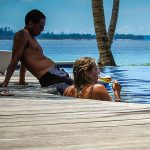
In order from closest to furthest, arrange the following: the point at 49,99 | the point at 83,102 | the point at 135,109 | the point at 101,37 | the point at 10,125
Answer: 1. the point at 10,125
2. the point at 135,109
3. the point at 83,102
4. the point at 49,99
5. the point at 101,37

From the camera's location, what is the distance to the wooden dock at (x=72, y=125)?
134 inches

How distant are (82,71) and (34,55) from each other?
1.89 meters

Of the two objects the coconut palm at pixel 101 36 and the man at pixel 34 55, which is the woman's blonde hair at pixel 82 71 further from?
the coconut palm at pixel 101 36

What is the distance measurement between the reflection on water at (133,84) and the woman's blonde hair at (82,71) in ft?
15.2

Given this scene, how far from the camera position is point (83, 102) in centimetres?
529

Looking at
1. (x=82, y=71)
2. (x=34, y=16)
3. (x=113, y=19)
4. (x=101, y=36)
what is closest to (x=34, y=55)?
(x=34, y=16)

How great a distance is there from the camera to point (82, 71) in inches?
230

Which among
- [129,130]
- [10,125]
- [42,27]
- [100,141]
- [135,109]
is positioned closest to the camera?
[100,141]

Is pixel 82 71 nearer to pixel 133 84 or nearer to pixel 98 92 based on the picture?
pixel 98 92

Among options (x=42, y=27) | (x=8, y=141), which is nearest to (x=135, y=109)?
(x=8, y=141)

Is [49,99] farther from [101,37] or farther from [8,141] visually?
[101,37]

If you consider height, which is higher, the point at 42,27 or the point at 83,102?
the point at 42,27

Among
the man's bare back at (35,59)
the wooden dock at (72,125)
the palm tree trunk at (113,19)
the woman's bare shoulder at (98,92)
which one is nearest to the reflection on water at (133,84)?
the man's bare back at (35,59)

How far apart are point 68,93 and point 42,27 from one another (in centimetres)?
154
